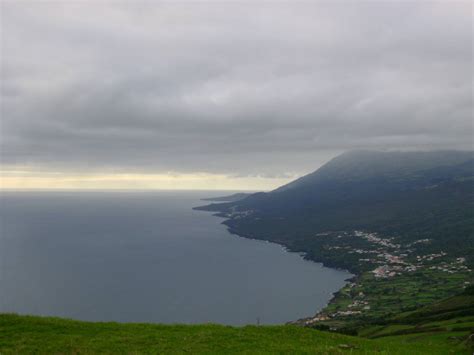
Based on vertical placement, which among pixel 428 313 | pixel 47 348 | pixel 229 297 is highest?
pixel 47 348

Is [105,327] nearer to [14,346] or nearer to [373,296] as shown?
[14,346]

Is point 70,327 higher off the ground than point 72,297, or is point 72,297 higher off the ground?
point 70,327

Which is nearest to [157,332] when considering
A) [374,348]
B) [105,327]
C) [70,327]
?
[105,327]

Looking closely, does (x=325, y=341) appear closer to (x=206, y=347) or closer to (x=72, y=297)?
(x=206, y=347)

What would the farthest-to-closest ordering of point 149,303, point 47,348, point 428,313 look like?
point 149,303 → point 428,313 → point 47,348

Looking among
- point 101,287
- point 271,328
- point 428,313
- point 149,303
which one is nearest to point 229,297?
point 149,303

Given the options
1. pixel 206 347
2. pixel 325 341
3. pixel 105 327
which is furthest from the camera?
pixel 105 327

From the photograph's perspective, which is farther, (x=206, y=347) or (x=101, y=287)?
(x=101, y=287)
